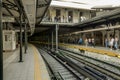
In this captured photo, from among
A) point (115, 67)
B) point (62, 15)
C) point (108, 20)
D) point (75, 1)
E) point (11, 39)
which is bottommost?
point (115, 67)

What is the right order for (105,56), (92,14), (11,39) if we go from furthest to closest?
(92,14), (11,39), (105,56)

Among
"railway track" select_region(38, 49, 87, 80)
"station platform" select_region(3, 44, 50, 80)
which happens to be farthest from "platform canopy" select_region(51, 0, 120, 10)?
"station platform" select_region(3, 44, 50, 80)

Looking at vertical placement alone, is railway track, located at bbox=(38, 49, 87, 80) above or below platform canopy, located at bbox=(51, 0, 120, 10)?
below

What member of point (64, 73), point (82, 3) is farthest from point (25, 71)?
point (82, 3)

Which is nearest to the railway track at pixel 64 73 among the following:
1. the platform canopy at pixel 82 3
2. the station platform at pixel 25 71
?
the station platform at pixel 25 71

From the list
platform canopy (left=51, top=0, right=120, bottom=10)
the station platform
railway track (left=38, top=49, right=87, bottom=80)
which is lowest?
railway track (left=38, top=49, right=87, bottom=80)

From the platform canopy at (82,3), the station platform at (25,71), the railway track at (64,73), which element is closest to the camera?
the station platform at (25,71)

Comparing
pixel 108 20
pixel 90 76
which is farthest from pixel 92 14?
pixel 90 76

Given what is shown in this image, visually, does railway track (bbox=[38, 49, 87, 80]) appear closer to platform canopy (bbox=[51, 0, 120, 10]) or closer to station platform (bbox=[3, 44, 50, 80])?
station platform (bbox=[3, 44, 50, 80])

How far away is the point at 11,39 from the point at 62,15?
18.9 m

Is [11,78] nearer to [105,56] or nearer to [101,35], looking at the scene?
[105,56]

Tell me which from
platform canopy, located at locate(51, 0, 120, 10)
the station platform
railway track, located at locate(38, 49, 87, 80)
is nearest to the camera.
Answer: the station platform

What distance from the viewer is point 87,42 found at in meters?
24.0

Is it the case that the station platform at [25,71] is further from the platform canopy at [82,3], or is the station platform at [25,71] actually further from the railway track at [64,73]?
the platform canopy at [82,3]
